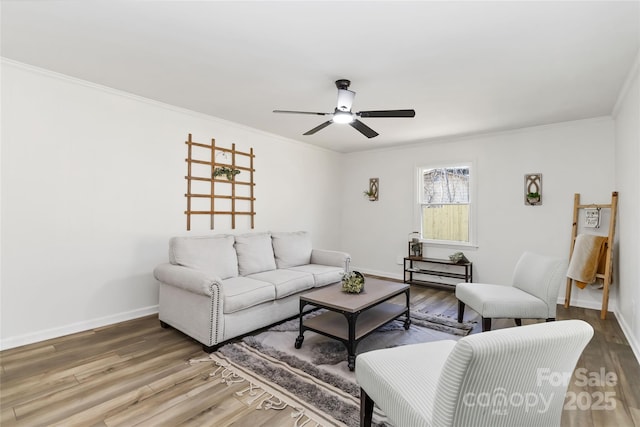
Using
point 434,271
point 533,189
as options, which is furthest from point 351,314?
point 533,189

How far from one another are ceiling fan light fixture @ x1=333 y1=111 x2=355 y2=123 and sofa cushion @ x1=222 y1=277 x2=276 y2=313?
1786mm

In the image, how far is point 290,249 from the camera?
434 cm

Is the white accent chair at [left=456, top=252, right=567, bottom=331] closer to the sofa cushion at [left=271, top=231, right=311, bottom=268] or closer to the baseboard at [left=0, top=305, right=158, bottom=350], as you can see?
the sofa cushion at [left=271, top=231, right=311, bottom=268]

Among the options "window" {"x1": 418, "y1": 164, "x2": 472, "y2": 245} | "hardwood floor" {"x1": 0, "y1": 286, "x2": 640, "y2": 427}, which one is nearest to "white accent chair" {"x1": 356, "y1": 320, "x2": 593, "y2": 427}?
"hardwood floor" {"x1": 0, "y1": 286, "x2": 640, "y2": 427}

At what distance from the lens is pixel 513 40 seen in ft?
7.42

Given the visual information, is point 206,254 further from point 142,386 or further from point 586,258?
point 586,258

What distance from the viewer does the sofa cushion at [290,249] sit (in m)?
4.24

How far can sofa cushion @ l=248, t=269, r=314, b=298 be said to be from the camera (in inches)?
130

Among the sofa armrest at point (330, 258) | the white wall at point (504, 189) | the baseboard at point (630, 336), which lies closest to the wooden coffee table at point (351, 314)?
the sofa armrest at point (330, 258)

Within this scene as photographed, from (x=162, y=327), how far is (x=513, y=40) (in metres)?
4.01

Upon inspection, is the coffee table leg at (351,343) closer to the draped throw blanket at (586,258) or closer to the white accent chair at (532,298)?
the white accent chair at (532,298)

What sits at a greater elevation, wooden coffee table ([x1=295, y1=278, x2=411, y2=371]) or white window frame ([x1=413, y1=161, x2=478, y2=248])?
white window frame ([x1=413, y1=161, x2=478, y2=248])

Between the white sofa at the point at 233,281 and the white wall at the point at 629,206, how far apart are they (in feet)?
9.48

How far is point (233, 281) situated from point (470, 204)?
3.84 meters
